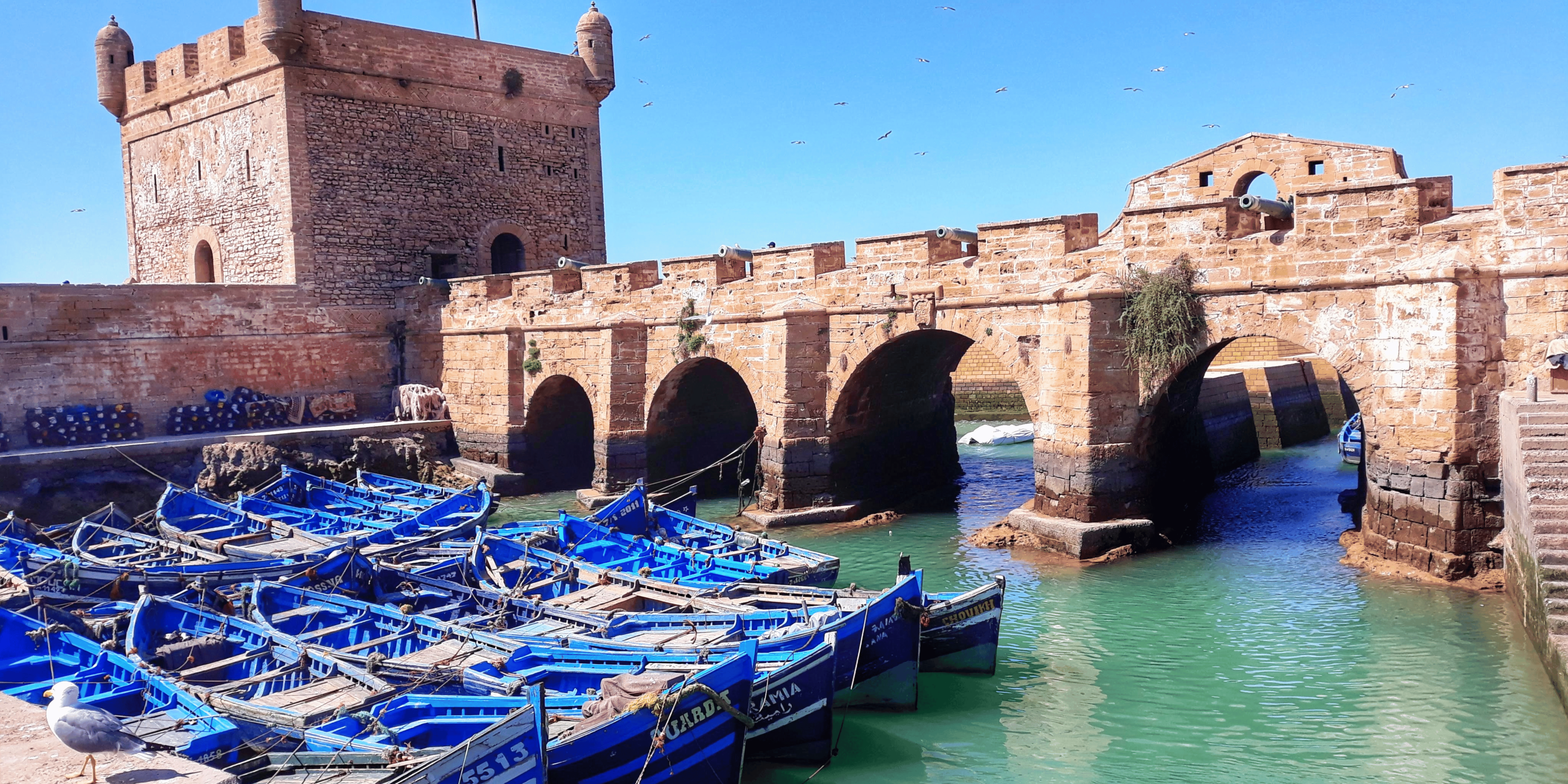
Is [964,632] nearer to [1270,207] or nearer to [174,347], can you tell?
[1270,207]

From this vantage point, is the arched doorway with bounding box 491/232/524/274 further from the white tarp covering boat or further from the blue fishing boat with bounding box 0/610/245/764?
the blue fishing boat with bounding box 0/610/245/764

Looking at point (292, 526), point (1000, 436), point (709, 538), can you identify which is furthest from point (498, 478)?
point (1000, 436)

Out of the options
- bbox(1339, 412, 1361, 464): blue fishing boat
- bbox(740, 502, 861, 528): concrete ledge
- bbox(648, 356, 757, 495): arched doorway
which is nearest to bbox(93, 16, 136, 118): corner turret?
bbox(648, 356, 757, 495): arched doorway

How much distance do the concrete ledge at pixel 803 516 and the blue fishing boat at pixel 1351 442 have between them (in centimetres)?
1006

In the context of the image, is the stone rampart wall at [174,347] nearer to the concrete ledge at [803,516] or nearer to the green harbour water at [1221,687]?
the concrete ledge at [803,516]

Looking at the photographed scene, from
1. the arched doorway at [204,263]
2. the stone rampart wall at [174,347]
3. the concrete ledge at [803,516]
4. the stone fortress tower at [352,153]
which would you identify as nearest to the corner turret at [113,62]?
the stone fortress tower at [352,153]

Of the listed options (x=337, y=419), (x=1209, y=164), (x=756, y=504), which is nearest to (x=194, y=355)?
(x=337, y=419)

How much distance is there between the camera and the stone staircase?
7.93 metres

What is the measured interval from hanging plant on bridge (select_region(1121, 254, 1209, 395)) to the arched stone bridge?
160 mm

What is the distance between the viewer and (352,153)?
71.8 ft

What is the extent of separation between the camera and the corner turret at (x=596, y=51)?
81.6ft

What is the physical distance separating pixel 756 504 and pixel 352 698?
31.2 ft

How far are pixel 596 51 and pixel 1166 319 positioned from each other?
16.6 m

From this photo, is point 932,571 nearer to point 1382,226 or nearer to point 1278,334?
point 1278,334
